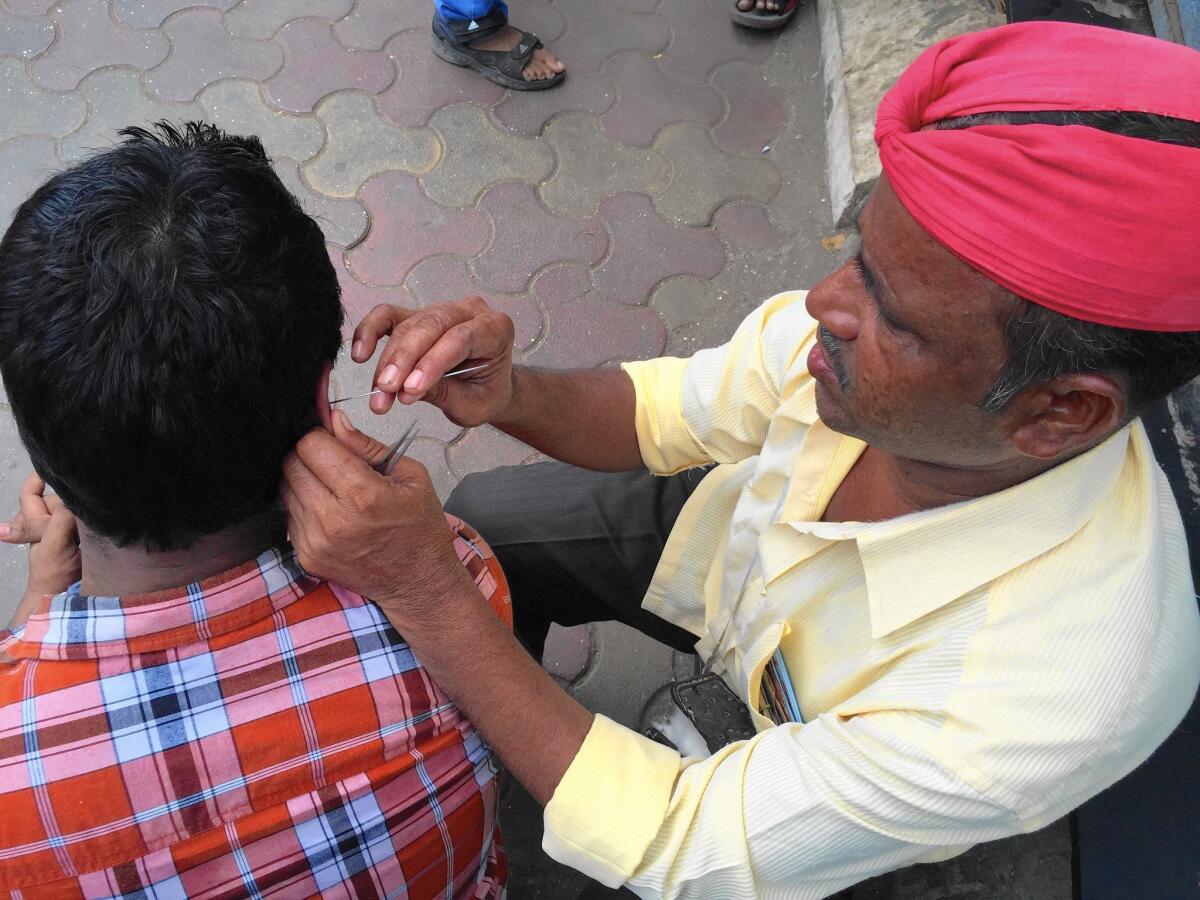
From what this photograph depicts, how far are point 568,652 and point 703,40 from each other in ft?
8.46

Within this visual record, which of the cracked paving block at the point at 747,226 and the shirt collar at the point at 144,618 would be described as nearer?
the shirt collar at the point at 144,618

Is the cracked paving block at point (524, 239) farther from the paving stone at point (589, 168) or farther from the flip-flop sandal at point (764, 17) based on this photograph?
the flip-flop sandal at point (764, 17)

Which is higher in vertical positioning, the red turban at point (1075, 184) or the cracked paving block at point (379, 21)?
the red turban at point (1075, 184)

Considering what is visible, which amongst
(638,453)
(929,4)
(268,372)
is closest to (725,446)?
(638,453)

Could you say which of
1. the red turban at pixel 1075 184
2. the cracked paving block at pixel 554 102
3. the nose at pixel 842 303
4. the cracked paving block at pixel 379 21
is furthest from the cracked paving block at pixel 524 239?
the red turban at pixel 1075 184

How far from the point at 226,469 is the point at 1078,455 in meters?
1.09

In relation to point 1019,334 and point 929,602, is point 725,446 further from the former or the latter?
point 1019,334

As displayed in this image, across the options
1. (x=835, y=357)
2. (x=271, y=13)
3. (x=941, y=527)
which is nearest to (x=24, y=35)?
(x=271, y=13)

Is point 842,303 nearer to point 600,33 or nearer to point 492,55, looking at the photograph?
point 492,55

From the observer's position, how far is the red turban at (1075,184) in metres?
0.92

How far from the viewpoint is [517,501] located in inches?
75.4

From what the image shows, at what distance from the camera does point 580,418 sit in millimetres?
1749

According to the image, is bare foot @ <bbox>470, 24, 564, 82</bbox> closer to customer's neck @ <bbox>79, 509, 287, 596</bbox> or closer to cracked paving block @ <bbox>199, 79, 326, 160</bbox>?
cracked paving block @ <bbox>199, 79, 326, 160</bbox>

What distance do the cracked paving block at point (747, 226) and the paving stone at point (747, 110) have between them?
0.28 m
